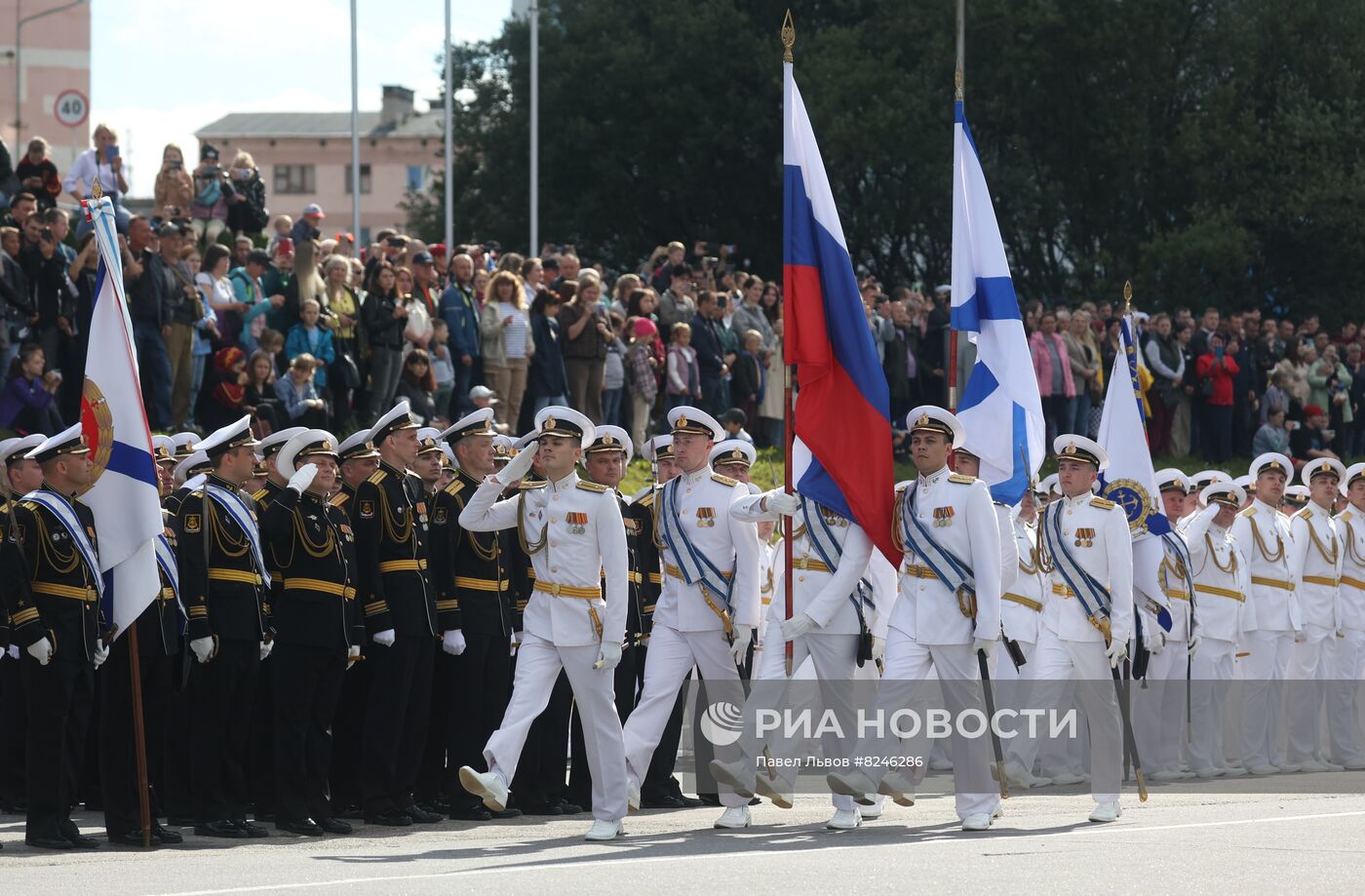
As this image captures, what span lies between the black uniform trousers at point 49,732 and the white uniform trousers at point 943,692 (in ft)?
12.8

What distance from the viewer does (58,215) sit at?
18.4 metres

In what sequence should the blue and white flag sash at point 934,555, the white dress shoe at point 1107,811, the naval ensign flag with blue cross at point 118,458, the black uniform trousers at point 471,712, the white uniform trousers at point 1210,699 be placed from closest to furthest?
the naval ensign flag with blue cross at point 118,458, the blue and white flag sash at point 934,555, the white dress shoe at point 1107,811, the black uniform trousers at point 471,712, the white uniform trousers at point 1210,699

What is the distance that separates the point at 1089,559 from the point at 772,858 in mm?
3686

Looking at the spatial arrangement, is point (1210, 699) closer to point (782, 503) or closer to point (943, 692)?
point (943, 692)

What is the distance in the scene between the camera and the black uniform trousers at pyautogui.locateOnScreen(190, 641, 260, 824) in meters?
Answer: 11.5

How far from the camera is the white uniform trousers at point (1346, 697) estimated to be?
17.2 m

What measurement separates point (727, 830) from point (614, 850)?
1139 millimetres

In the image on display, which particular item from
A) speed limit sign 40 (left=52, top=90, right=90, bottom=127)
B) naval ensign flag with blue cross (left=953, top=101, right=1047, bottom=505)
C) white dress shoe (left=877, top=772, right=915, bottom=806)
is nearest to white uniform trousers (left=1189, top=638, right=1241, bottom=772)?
naval ensign flag with blue cross (left=953, top=101, right=1047, bottom=505)

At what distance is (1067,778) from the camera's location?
15.2m

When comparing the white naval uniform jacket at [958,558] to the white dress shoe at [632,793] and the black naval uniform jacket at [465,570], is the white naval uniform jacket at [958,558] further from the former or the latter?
the black naval uniform jacket at [465,570]

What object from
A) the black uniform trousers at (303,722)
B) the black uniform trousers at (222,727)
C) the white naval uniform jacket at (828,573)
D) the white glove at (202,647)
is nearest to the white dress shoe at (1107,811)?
the white naval uniform jacket at (828,573)

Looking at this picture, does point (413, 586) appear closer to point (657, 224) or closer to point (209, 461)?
point (209, 461)

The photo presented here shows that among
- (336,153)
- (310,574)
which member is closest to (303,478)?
(310,574)

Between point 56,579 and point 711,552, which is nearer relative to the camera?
point 56,579
